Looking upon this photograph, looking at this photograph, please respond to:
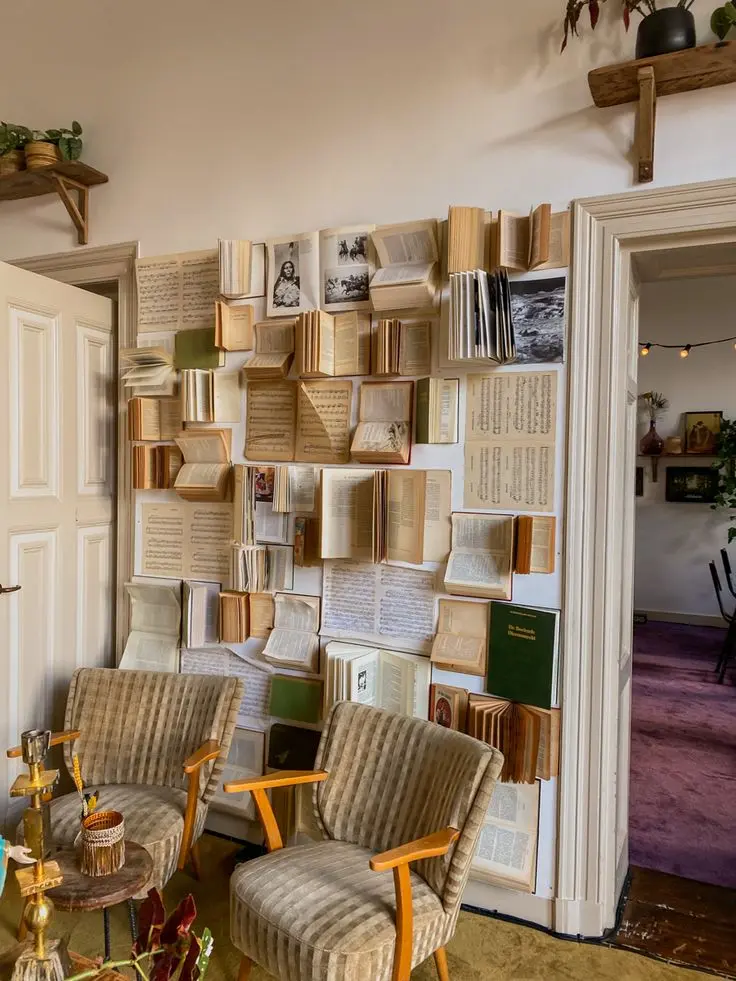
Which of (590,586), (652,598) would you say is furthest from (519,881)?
(652,598)

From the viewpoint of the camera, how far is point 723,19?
1.87 meters

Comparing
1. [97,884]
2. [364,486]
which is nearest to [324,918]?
[97,884]

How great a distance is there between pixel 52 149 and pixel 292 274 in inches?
46.7

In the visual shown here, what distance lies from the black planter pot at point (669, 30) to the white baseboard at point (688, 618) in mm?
6204

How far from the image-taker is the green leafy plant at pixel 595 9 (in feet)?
6.52

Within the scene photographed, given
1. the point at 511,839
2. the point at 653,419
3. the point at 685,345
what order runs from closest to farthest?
1. the point at 511,839
2. the point at 685,345
3. the point at 653,419

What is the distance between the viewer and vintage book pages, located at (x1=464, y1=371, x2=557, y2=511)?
2.19 m

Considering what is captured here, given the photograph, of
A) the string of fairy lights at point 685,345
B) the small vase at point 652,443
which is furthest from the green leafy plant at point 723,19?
the small vase at point 652,443

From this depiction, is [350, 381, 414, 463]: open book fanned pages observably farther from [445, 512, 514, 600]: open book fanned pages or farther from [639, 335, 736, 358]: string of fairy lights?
[639, 335, 736, 358]: string of fairy lights

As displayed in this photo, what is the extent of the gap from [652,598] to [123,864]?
6.62 m

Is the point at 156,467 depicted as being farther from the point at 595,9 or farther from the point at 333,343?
the point at 595,9

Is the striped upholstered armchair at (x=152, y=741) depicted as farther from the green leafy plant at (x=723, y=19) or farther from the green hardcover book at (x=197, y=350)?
the green leafy plant at (x=723, y=19)

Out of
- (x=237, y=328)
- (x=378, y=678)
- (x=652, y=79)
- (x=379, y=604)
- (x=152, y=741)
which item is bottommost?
(x=152, y=741)

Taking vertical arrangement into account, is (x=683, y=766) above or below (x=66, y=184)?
below
